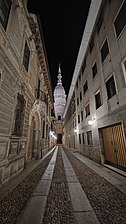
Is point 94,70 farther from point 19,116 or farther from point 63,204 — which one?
point 63,204

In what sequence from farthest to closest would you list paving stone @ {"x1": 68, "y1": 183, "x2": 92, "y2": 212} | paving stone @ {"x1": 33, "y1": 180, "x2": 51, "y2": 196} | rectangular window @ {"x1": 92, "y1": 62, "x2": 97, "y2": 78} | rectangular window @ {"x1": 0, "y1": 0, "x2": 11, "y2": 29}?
rectangular window @ {"x1": 92, "y1": 62, "x2": 97, "y2": 78}, rectangular window @ {"x1": 0, "y1": 0, "x2": 11, "y2": 29}, paving stone @ {"x1": 33, "y1": 180, "x2": 51, "y2": 196}, paving stone @ {"x1": 68, "y1": 183, "x2": 92, "y2": 212}

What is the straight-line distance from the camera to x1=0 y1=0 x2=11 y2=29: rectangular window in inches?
160

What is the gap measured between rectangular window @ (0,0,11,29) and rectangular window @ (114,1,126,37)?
19.6 feet

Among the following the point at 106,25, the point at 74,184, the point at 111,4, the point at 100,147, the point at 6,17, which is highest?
the point at 111,4

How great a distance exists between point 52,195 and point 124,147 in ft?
14.3

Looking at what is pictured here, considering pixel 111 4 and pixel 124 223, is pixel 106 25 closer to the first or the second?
pixel 111 4

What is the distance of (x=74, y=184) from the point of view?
3904 millimetres

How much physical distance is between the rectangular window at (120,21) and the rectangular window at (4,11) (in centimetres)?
597

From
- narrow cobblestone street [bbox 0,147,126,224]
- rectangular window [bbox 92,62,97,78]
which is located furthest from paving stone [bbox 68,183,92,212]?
rectangular window [bbox 92,62,97,78]

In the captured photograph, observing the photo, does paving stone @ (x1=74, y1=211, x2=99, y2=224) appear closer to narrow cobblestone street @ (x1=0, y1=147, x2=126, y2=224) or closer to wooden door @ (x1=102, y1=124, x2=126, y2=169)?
narrow cobblestone street @ (x1=0, y1=147, x2=126, y2=224)

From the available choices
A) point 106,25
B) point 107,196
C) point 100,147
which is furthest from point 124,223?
point 106,25

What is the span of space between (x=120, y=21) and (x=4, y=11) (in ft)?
20.3

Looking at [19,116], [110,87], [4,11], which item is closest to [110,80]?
[110,87]

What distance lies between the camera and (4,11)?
4273mm
